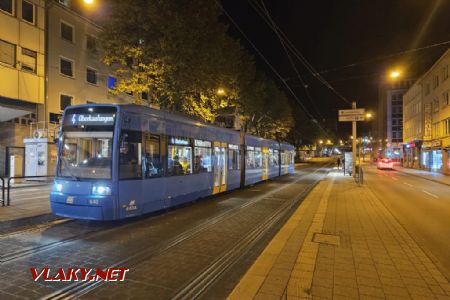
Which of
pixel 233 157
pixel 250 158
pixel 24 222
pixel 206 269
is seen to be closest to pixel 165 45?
pixel 233 157

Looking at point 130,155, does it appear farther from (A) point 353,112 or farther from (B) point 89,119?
(A) point 353,112

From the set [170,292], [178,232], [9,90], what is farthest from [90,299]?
[9,90]

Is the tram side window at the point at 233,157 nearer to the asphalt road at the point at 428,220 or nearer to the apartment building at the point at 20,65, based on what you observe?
the asphalt road at the point at 428,220

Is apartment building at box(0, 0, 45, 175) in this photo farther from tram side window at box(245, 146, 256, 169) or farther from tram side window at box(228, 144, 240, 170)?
tram side window at box(245, 146, 256, 169)

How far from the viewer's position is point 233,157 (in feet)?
56.4

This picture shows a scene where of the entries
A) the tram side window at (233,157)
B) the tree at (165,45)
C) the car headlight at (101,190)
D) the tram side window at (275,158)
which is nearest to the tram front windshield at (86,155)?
the car headlight at (101,190)

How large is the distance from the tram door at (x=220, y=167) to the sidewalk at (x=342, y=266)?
5.64 meters

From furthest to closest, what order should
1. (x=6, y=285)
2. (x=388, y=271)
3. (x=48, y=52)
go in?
(x=48, y=52), (x=388, y=271), (x=6, y=285)

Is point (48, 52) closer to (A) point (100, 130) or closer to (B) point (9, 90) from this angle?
(B) point (9, 90)

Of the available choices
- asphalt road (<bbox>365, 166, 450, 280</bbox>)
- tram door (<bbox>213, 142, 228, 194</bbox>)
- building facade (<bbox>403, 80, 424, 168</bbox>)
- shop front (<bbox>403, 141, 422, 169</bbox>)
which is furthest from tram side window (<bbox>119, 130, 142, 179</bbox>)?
shop front (<bbox>403, 141, 422, 169</bbox>)

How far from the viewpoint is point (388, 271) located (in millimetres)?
Answer: 5684

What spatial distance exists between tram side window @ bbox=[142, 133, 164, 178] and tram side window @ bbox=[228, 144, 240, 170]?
6711 millimetres

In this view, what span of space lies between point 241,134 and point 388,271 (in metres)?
13.7

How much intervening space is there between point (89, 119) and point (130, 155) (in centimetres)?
144
